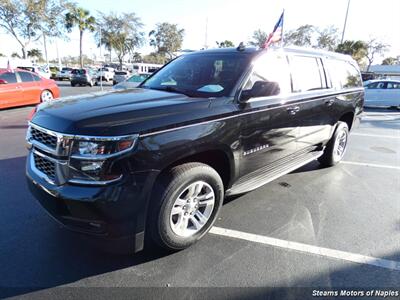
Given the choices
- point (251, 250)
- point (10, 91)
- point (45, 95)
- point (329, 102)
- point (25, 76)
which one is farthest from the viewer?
point (45, 95)

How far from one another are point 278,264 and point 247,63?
2131mm

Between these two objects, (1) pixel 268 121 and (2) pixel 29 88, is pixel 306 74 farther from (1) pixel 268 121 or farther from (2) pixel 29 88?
(2) pixel 29 88

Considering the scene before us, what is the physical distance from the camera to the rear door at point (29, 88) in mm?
11055

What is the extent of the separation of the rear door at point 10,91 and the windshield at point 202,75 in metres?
8.85

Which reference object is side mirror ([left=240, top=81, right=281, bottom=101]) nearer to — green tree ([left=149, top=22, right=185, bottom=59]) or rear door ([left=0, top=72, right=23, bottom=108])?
rear door ([left=0, top=72, right=23, bottom=108])

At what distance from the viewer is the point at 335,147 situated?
17.3 ft

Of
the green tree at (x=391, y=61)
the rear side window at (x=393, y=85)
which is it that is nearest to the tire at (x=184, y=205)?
the rear side window at (x=393, y=85)

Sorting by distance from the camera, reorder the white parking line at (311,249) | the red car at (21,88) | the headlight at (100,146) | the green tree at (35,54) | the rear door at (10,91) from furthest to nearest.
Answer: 1. the green tree at (35,54)
2. the red car at (21,88)
3. the rear door at (10,91)
4. the white parking line at (311,249)
5. the headlight at (100,146)

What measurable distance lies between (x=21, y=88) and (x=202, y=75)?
33.5 feet

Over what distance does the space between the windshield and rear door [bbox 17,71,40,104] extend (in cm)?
934

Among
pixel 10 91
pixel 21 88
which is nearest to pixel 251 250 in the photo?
pixel 10 91

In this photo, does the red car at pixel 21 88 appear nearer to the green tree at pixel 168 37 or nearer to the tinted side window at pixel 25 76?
the tinted side window at pixel 25 76

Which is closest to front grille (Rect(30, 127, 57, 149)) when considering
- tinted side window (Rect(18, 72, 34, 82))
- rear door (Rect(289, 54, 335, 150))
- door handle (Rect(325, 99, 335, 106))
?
rear door (Rect(289, 54, 335, 150))

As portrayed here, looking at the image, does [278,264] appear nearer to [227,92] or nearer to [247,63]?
[227,92]
